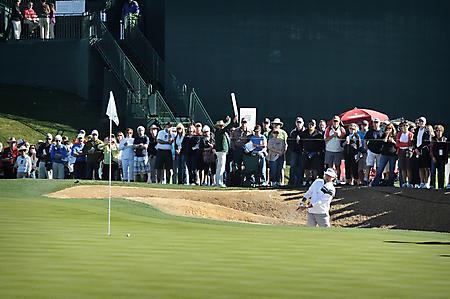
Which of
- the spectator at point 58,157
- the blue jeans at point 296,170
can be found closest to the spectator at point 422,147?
the blue jeans at point 296,170

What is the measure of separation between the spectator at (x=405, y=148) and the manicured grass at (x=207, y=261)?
6.30 meters

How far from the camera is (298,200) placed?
17.0m

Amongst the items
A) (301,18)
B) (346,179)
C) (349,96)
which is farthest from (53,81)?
(346,179)

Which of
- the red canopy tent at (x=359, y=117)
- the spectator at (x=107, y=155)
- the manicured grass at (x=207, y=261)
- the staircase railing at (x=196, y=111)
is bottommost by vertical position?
the manicured grass at (x=207, y=261)

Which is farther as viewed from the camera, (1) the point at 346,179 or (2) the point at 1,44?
(2) the point at 1,44

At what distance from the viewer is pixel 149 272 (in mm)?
5871

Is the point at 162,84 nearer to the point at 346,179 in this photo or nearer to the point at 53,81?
the point at 53,81

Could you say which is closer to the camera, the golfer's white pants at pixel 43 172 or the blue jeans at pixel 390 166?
the blue jeans at pixel 390 166

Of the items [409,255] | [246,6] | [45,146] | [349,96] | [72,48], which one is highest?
[246,6]

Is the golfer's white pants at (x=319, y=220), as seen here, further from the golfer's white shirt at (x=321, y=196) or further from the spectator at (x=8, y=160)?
the spectator at (x=8, y=160)

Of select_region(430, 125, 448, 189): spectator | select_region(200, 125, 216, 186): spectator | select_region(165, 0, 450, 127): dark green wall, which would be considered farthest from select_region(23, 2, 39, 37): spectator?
select_region(430, 125, 448, 189): spectator

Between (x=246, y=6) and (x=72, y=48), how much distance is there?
9211 mm

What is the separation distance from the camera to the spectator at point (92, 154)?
19.0 m

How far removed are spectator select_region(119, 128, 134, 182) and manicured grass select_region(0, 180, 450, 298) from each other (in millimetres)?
7904
